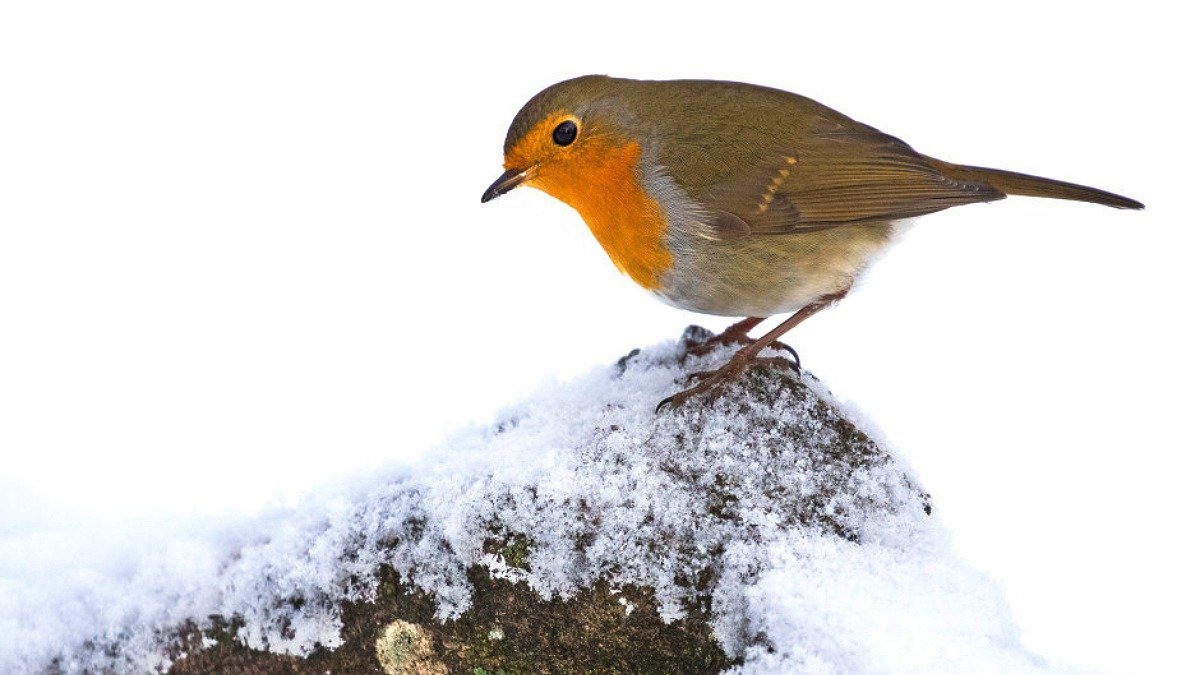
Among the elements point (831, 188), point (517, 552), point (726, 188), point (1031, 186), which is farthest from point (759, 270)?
point (517, 552)

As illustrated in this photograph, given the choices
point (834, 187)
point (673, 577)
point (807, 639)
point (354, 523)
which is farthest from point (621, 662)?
point (834, 187)

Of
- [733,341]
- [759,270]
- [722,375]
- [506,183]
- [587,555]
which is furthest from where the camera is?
[733,341]

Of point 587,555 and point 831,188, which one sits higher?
point 831,188

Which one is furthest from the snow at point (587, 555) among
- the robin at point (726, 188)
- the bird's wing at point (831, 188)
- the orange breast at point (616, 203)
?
the bird's wing at point (831, 188)

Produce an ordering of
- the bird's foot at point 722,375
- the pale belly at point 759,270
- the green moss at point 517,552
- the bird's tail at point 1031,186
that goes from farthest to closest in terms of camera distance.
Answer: the bird's tail at point 1031,186 → the pale belly at point 759,270 → the bird's foot at point 722,375 → the green moss at point 517,552

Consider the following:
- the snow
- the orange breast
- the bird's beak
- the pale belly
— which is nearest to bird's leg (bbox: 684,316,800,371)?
the pale belly

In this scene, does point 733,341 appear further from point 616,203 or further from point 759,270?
point 616,203

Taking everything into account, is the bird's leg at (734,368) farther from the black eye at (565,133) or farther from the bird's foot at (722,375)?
the black eye at (565,133)
